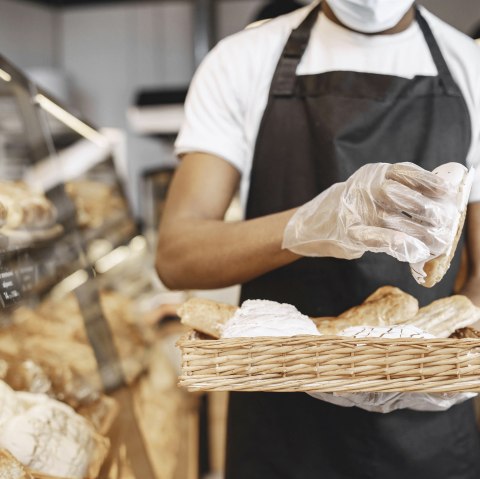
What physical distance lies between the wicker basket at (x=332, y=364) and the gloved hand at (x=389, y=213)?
131 millimetres

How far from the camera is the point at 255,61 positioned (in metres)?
1.58

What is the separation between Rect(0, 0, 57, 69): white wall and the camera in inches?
169

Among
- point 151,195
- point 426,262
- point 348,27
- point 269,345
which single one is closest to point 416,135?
point 348,27

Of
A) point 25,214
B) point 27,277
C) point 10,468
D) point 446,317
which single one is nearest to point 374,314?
point 446,317

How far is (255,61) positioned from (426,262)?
71 centimetres

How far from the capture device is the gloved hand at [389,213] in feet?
3.31

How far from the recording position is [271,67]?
1593 mm

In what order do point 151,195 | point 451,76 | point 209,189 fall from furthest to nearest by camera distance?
1. point 151,195
2. point 451,76
3. point 209,189

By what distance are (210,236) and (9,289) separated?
0.39 meters

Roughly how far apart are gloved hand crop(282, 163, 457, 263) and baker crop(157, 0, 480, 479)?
380mm

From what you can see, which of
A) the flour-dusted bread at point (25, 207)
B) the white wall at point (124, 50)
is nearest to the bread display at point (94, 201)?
the flour-dusted bread at point (25, 207)

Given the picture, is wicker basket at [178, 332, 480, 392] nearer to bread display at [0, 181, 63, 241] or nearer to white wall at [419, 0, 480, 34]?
bread display at [0, 181, 63, 241]

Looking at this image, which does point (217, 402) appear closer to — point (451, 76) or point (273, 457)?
point (273, 457)

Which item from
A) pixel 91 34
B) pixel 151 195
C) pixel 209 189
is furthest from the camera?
pixel 91 34
